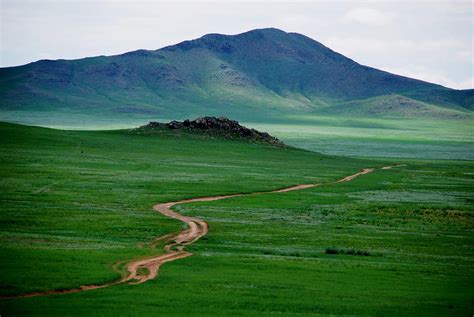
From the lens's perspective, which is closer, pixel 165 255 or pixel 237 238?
pixel 165 255

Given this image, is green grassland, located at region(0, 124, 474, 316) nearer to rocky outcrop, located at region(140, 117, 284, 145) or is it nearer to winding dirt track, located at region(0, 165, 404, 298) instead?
winding dirt track, located at region(0, 165, 404, 298)

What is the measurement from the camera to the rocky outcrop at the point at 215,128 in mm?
146250

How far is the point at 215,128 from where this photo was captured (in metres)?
148

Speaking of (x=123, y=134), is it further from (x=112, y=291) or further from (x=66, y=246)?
(x=112, y=291)

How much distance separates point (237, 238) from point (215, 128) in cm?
9994

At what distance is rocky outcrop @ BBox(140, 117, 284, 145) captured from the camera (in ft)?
480

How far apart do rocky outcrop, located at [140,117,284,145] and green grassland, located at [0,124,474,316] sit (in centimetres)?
3693

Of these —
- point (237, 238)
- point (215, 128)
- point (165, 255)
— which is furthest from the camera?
point (215, 128)

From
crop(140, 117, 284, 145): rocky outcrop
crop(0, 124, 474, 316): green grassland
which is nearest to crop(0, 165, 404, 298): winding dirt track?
crop(0, 124, 474, 316): green grassland

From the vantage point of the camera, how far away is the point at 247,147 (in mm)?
138625

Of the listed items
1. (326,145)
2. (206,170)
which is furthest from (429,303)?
(326,145)

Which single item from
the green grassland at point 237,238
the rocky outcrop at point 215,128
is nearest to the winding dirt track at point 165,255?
the green grassland at point 237,238

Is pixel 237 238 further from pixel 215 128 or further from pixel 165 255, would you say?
pixel 215 128

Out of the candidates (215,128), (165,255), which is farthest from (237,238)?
(215,128)
